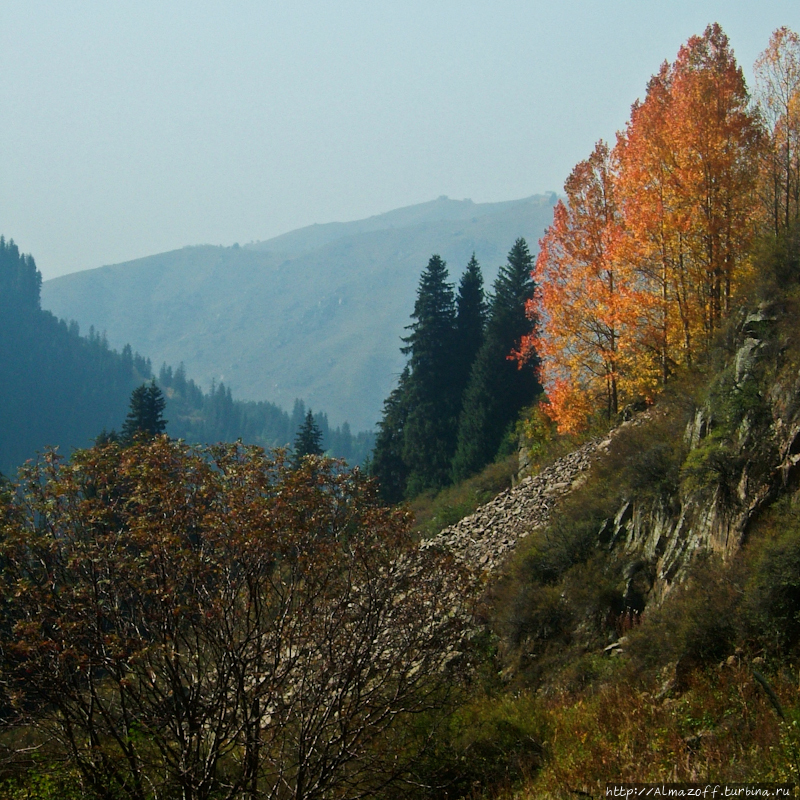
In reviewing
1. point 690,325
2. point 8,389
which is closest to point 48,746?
point 690,325

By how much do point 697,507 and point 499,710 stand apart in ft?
13.7

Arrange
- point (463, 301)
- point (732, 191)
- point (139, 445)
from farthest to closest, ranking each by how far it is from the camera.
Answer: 1. point (463, 301)
2. point (732, 191)
3. point (139, 445)

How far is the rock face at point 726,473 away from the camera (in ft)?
33.3

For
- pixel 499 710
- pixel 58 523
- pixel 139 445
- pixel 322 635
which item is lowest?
pixel 499 710

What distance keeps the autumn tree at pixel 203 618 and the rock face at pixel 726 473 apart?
4.41 m

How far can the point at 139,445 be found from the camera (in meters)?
8.14

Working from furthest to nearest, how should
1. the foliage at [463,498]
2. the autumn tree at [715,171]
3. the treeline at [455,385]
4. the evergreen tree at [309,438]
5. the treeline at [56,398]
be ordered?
the treeline at [56,398], the evergreen tree at [309,438], the treeline at [455,385], the foliage at [463,498], the autumn tree at [715,171]

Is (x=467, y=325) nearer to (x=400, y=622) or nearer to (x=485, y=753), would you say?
(x=485, y=753)

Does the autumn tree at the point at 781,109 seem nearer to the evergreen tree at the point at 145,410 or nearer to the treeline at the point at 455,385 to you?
the treeline at the point at 455,385

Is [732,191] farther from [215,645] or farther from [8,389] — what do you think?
[8,389]

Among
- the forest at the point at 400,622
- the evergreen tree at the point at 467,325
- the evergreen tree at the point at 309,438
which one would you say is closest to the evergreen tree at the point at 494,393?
the evergreen tree at the point at 467,325

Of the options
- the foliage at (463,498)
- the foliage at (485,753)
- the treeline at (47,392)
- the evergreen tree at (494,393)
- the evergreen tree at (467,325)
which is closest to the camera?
the foliage at (485,753)

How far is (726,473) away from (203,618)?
720 cm

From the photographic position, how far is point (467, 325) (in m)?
43.2
